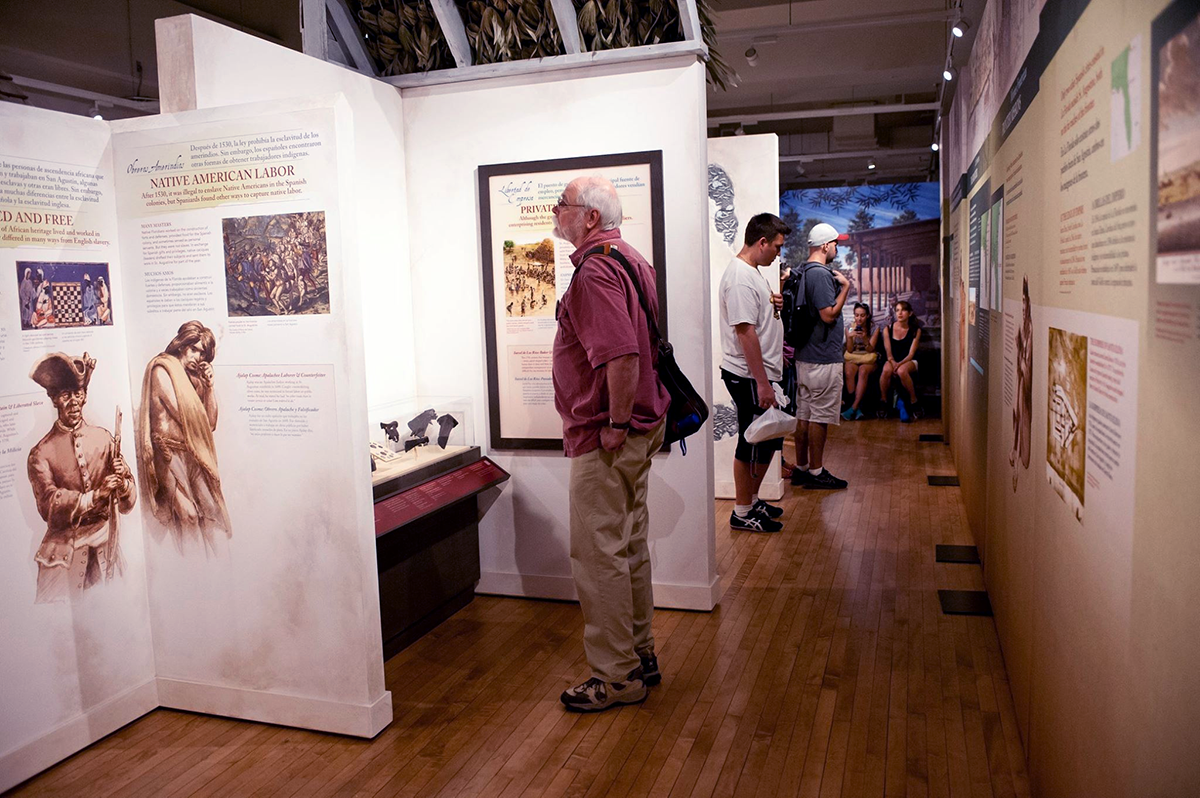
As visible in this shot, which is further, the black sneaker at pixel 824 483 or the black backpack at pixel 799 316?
the black sneaker at pixel 824 483

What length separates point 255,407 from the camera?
314 cm

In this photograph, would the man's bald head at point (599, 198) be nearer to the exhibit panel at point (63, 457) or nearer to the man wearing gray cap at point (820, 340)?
the exhibit panel at point (63, 457)

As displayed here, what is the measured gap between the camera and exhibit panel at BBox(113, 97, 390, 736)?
3.01 metres

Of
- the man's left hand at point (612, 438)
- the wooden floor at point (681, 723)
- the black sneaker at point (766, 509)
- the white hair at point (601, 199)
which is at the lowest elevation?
the wooden floor at point (681, 723)

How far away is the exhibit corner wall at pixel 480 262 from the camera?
4.17 metres

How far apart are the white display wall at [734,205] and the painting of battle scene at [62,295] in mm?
4208

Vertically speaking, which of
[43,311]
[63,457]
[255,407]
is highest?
[43,311]

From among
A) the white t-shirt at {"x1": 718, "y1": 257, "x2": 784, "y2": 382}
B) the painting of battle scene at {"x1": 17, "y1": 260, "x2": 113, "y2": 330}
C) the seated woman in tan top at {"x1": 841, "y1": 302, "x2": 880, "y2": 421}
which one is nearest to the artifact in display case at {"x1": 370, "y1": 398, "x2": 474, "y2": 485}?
the painting of battle scene at {"x1": 17, "y1": 260, "x2": 113, "y2": 330}

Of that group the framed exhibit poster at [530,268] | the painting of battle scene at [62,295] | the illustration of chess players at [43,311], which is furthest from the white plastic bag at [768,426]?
the illustration of chess players at [43,311]

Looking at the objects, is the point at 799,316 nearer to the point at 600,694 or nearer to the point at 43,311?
the point at 600,694

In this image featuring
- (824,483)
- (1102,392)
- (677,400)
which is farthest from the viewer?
(824,483)

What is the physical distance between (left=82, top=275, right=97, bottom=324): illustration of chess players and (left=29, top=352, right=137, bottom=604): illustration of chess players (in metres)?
0.12

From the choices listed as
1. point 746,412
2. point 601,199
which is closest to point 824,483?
point 746,412

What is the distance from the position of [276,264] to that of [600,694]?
1.83 meters
